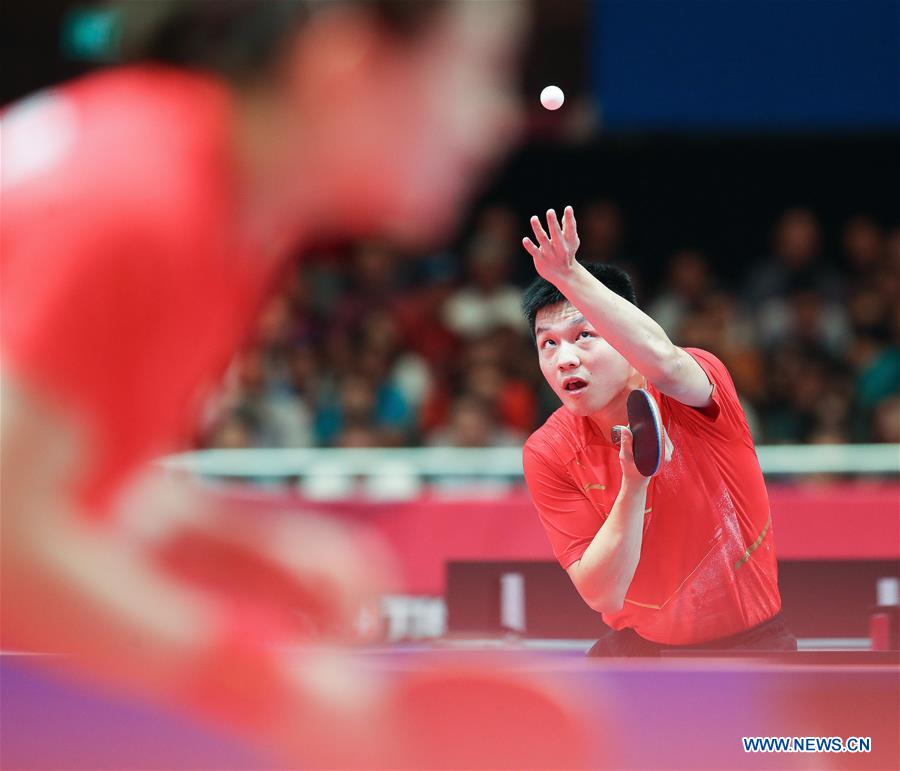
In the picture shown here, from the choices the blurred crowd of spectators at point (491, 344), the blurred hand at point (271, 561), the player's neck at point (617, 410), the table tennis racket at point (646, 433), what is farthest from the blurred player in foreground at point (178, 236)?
the blurred crowd of spectators at point (491, 344)

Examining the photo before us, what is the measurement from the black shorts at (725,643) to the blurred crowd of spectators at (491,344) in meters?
2.12

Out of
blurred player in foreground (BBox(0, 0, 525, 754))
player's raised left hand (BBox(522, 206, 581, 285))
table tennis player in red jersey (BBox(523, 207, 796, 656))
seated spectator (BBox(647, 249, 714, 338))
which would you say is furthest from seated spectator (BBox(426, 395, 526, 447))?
blurred player in foreground (BBox(0, 0, 525, 754))

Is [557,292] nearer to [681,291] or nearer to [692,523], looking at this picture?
[692,523]

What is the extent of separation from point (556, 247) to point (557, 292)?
0.89 ft

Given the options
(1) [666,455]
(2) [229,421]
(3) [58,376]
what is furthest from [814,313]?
(3) [58,376]

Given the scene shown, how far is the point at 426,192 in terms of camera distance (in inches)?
55.0

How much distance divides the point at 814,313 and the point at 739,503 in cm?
336

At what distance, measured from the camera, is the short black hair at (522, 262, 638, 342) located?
6.51 ft

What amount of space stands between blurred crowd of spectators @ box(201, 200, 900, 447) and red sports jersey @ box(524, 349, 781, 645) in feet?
6.87

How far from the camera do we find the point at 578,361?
6.37ft

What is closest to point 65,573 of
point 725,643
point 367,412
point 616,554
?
point 616,554

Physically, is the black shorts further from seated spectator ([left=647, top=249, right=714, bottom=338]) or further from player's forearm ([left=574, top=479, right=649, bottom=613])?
seated spectator ([left=647, top=249, right=714, bottom=338])

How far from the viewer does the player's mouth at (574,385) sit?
196cm

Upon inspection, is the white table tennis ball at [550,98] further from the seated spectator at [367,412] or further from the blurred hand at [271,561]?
the seated spectator at [367,412]
